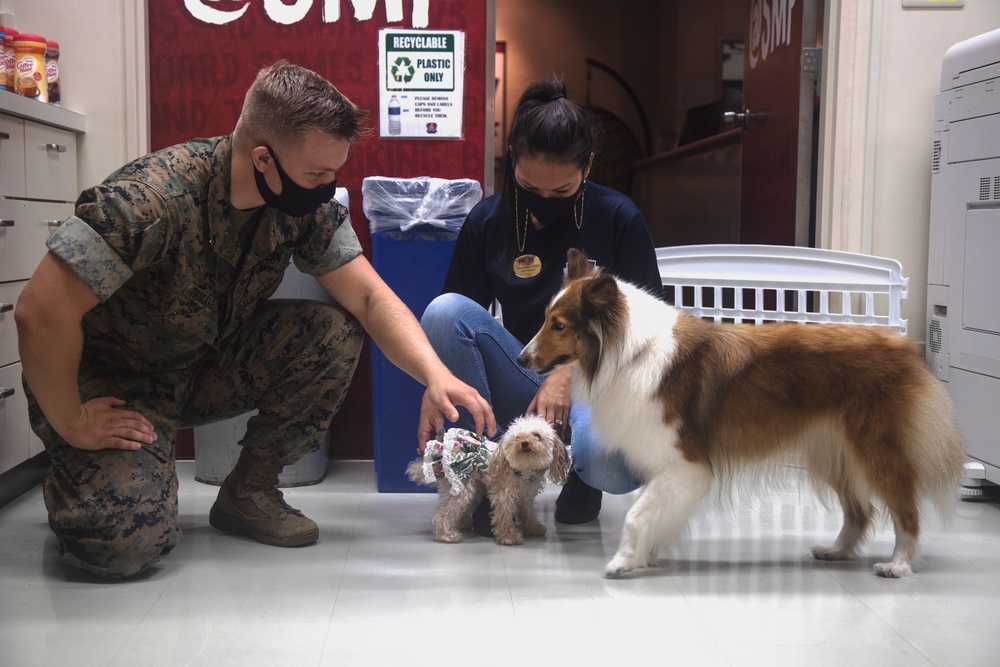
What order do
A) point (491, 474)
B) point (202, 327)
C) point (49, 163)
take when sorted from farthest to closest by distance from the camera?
point (49, 163)
point (491, 474)
point (202, 327)

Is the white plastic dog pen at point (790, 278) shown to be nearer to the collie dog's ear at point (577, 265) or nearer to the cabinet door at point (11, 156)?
the collie dog's ear at point (577, 265)

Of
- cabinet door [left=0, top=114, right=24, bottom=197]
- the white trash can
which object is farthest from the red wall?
the white trash can

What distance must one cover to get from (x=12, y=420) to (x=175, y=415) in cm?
89

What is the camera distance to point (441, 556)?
98.3 inches

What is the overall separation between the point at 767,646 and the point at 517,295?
128 centimetres

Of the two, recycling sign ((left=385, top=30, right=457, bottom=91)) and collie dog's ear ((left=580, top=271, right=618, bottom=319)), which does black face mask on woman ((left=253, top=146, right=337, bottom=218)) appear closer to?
collie dog's ear ((left=580, top=271, right=618, bottom=319))

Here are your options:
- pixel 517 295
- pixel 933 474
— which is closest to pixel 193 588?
pixel 517 295

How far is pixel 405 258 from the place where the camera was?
3326 millimetres

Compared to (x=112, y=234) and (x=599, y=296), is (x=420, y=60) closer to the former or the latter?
(x=599, y=296)

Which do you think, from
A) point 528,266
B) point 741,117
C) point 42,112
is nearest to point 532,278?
point 528,266

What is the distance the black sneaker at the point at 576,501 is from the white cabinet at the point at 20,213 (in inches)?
69.4

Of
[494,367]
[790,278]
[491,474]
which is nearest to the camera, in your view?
[491,474]

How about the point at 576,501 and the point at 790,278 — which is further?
the point at 790,278

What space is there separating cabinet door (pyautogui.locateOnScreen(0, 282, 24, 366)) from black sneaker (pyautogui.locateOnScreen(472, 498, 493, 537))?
1.59m
